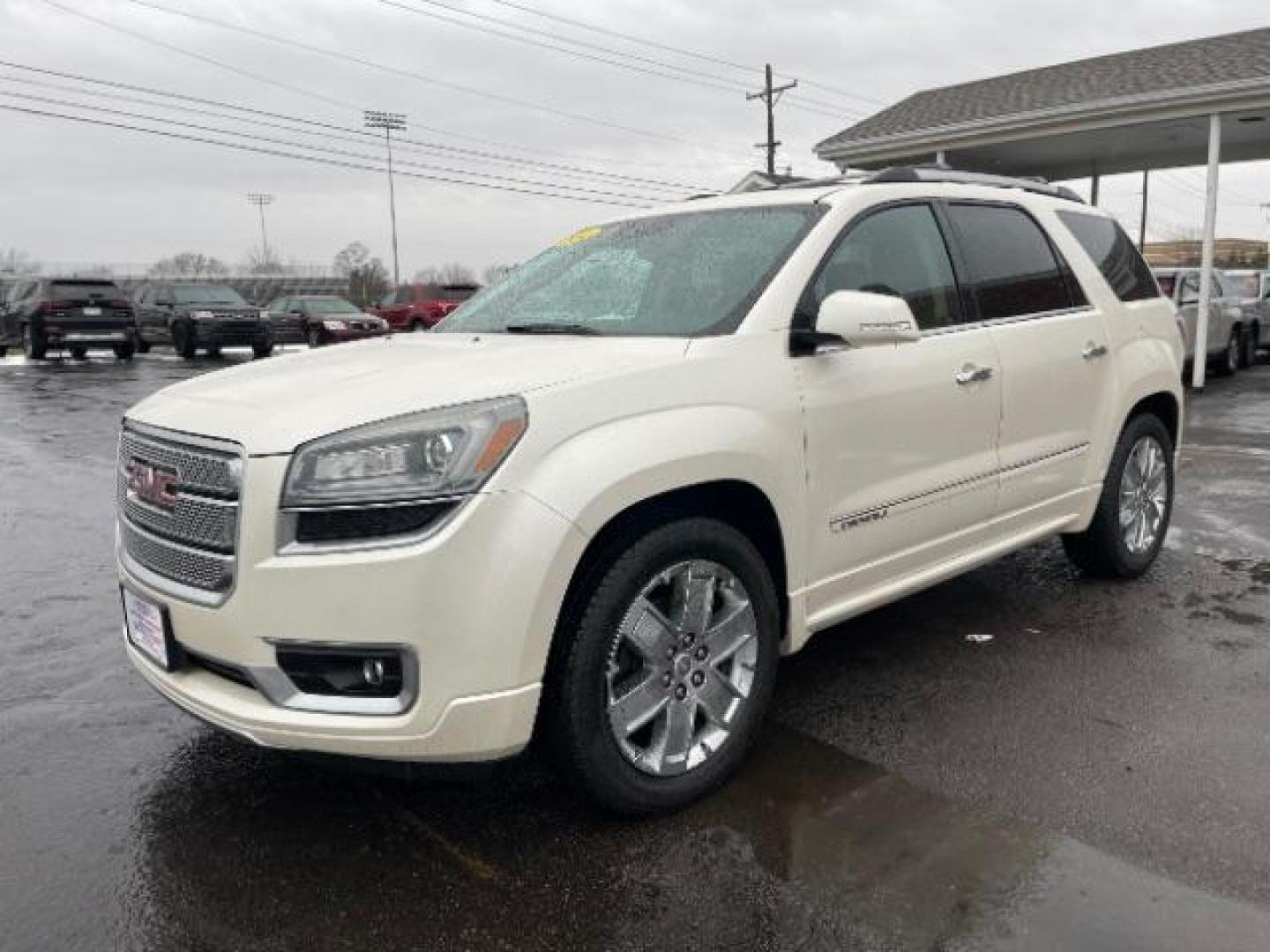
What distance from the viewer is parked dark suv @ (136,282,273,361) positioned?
22.2m

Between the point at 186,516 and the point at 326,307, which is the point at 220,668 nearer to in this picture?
the point at 186,516

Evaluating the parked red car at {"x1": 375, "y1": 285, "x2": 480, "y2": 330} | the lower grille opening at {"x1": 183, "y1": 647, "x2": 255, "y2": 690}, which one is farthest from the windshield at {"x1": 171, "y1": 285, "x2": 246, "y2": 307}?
the lower grille opening at {"x1": 183, "y1": 647, "x2": 255, "y2": 690}

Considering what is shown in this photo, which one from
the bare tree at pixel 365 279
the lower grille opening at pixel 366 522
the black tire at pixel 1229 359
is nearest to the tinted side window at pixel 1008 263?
the lower grille opening at pixel 366 522

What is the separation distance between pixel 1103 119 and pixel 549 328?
14.0m

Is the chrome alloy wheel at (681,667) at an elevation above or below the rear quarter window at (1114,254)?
below

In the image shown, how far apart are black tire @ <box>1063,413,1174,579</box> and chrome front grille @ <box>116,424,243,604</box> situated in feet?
12.5

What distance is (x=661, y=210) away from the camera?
166 inches

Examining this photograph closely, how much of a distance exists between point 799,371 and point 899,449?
1.79 feet

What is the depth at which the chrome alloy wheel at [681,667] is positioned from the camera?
9.32ft

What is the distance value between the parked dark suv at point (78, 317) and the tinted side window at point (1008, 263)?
Answer: 21221 mm

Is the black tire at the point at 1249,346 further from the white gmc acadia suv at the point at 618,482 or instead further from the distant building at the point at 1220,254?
the distant building at the point at 1220,254

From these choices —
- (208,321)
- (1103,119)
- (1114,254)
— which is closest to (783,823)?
(1114,254)

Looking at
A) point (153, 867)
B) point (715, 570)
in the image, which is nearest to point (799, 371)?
point (715, 570)

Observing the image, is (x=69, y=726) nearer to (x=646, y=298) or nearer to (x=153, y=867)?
(x=153, y=867)
